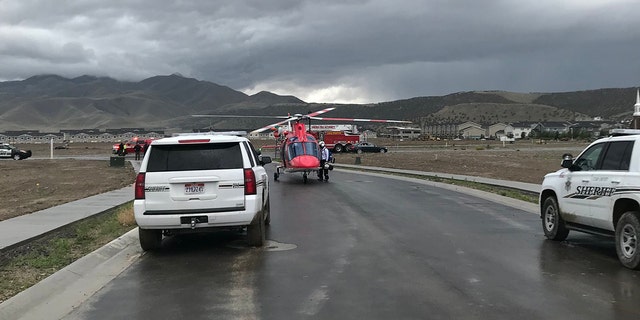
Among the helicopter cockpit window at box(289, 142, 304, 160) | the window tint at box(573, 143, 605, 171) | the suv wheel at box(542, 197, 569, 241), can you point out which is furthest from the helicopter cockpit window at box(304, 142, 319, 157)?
the window tint at box(573, 143, 605, 171)

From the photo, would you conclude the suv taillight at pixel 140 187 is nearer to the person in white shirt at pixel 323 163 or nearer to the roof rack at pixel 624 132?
the roof rack at pixel 624 132

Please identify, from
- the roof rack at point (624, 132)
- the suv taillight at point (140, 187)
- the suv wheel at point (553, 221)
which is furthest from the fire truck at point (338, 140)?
the suv taillight at point (140, 187)

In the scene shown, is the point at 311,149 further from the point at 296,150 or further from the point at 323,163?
the point at 323,163

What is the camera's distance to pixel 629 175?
866 cm

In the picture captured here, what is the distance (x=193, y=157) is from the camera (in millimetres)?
9977

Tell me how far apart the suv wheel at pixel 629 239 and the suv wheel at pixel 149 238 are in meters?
7.28

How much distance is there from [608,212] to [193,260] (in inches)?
254

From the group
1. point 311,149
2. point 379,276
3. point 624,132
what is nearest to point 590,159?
point 624,132

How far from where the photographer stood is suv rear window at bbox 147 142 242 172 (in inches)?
389

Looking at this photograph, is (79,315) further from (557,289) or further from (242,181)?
(557,289)

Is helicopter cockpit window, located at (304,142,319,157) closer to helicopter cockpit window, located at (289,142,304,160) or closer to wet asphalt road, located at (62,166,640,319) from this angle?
helicopter cockpit window, located at (289,142,304,160)

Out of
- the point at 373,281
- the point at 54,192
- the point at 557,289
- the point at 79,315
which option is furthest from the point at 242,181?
the point at 54,192

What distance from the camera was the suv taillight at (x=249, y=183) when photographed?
32.3 feet

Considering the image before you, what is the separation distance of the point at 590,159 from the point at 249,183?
5.78 metres
